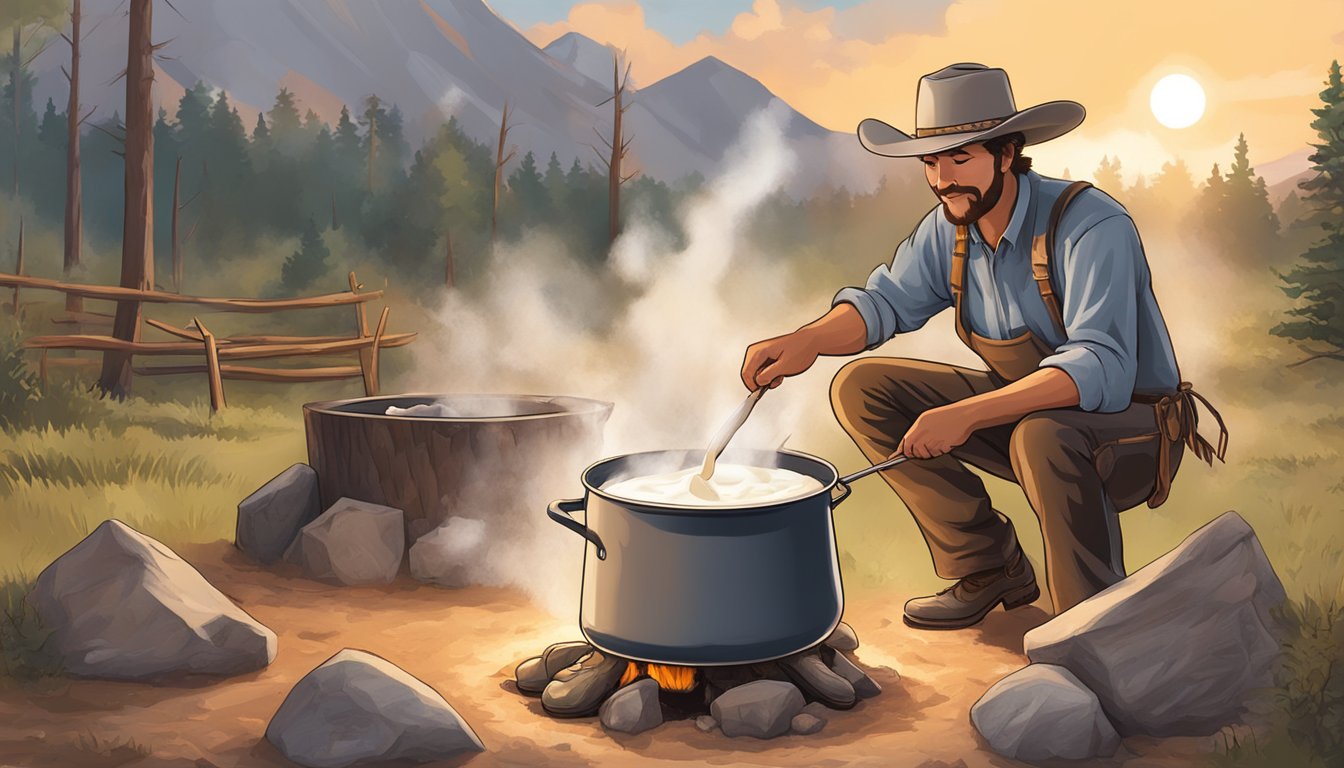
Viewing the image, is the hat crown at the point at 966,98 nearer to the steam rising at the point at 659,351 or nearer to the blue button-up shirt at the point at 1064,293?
the blue button-up shirt at the point at 1064,293

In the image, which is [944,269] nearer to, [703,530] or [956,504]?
[956,504]

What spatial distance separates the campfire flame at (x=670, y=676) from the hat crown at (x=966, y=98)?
6.09ft

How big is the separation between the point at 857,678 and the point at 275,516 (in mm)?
2691

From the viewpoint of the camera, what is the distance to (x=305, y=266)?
55.3ft

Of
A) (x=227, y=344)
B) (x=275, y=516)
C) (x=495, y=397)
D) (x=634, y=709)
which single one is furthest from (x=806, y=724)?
(x=227, y=344)

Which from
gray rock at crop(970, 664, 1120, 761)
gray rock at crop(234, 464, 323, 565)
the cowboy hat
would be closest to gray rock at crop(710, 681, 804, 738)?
gray rock at crop(970, 664, 1120, 761)

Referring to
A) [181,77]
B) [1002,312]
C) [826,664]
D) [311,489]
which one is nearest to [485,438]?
[311,489]

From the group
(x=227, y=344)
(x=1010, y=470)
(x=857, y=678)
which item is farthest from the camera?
(x=227, y=344)

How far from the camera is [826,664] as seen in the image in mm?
3412

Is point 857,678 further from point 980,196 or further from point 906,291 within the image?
point 980,196

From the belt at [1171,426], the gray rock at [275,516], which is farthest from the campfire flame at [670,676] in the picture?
the gray rock at [275,516]

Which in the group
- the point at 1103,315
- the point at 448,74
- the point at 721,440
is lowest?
the point at 721,440

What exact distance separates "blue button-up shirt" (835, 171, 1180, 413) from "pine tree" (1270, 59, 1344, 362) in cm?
645

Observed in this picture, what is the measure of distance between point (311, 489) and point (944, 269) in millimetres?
2846
